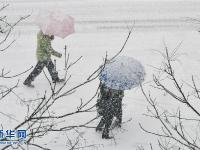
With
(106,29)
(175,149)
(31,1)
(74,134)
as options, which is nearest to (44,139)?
(74,134)

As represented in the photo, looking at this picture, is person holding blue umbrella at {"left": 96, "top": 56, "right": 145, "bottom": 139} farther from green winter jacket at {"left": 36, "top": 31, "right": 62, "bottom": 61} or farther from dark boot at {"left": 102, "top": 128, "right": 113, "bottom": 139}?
green winter jacket at {"left": 36, "top": 31, "right": 62, "bottom": 61}

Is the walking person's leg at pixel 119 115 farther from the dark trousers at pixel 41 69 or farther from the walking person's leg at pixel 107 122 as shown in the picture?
the dark trousers at pixel 41 69

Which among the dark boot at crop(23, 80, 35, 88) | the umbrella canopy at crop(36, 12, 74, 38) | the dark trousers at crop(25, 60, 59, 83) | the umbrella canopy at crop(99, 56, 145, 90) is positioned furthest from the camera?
the dark boot at crop(23, 80, 35, 88)

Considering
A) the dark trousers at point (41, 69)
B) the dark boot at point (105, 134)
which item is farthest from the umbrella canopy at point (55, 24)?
the dark boot at point (105, 134)

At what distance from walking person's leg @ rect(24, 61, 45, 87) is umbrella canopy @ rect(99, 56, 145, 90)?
2359mm

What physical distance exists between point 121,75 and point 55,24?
6.74 ft

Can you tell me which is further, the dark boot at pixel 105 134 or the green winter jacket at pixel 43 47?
the green winter jacket at pixel 43 47

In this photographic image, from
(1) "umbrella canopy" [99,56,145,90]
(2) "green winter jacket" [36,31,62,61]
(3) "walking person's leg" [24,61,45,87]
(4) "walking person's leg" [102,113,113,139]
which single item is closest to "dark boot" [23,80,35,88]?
(3) "walking person's leg" [24,61,45,87]

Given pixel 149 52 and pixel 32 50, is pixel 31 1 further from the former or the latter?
pixel 149 52

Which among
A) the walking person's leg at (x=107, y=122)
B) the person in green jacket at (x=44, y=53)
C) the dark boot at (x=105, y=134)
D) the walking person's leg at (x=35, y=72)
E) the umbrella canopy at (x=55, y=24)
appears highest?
the umbrella canopy at (x=55, y=24)

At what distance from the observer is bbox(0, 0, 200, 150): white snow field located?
799 centimetres

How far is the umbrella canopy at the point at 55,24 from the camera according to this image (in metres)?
8.14

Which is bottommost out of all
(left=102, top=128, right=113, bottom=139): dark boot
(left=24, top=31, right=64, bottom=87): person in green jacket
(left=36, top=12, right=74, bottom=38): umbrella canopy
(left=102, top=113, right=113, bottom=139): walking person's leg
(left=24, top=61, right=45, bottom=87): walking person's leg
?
(left=102, top=128, right=113, bottom=139): dark boot

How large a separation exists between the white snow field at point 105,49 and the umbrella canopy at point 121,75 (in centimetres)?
133
